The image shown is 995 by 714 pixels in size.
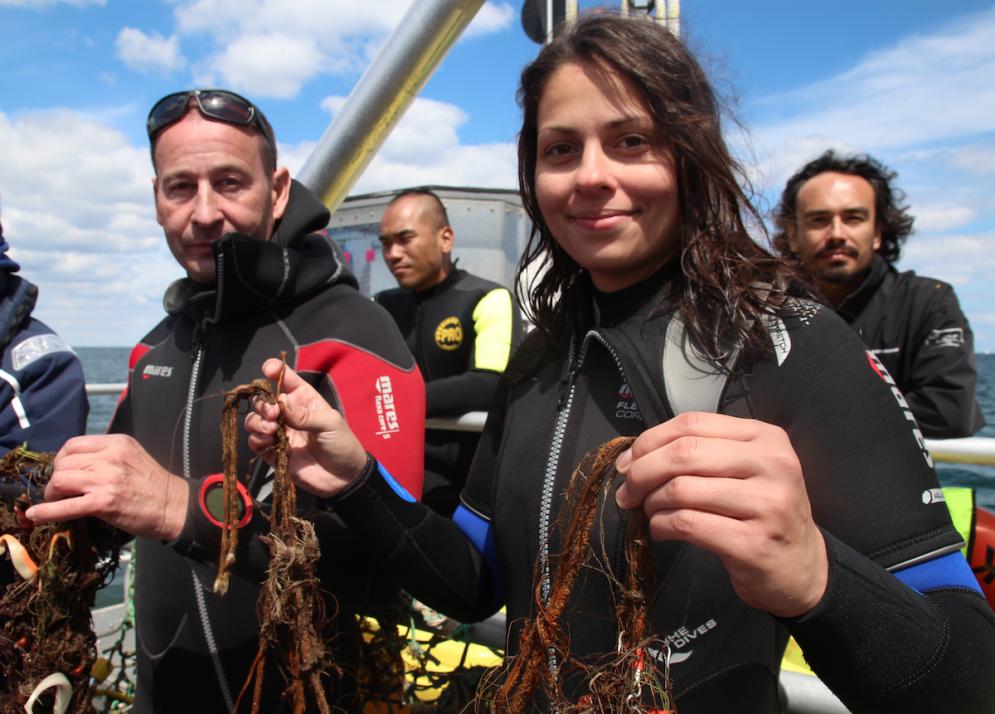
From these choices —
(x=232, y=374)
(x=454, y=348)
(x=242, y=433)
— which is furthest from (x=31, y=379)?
(x=454, y=348)

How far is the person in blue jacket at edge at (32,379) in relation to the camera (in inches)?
94.3

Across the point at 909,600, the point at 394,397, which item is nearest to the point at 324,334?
the point at 394,397

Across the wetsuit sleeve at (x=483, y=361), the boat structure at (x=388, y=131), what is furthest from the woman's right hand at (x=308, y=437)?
the wetsuit sleeve at (x=483, y=361)

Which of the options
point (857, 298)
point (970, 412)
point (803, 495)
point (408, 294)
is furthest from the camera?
point (408, 294)

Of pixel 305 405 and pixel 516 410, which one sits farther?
pixel 516 410

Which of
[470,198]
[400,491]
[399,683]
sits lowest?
[399,683]

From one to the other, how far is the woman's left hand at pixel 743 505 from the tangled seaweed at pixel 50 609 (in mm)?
1370

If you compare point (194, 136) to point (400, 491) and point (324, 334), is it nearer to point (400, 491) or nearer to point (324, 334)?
point (324, 334)

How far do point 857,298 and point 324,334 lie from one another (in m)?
3.02

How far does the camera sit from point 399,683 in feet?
7.95

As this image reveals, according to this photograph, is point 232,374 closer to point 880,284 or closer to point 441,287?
point 441,287

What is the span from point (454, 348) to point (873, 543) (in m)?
3.53

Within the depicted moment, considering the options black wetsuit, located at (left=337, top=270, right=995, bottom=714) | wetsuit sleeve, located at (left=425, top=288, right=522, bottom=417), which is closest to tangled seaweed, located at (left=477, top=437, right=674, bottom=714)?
black wetsuit, located at (left=337, top=270, right=995, bottom=714)

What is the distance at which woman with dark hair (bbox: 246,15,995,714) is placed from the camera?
Result: 105cm
